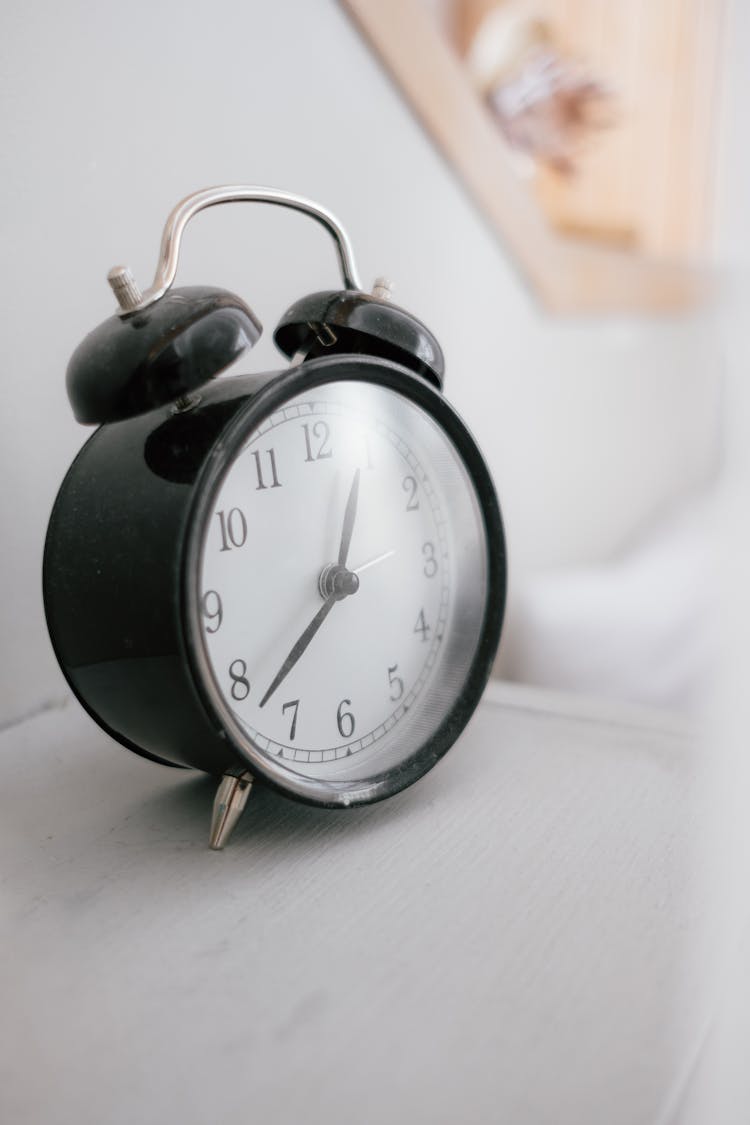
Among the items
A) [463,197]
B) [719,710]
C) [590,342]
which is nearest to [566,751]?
[719,710]

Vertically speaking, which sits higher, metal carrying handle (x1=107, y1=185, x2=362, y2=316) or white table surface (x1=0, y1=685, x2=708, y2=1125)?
metal carrying handle (x1=107, y1=185, x2=362, y2=316)

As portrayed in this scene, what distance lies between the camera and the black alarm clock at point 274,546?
60 cm

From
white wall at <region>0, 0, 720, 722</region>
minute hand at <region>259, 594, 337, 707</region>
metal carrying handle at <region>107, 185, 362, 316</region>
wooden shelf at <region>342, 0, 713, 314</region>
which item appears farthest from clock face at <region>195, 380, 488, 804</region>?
wooden shelf at <region>342, 0, 713, 314</region>

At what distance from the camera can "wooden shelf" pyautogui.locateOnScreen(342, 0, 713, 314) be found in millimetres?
1215

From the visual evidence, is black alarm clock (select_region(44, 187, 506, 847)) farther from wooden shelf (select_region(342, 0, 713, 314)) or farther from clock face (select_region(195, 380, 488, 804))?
wooden shelf (select_region(342, 0, 713, 314))

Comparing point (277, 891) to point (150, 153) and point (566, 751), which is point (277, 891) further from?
point (150, 153)

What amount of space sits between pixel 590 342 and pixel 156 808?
1438mm

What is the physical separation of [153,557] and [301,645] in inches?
5.4

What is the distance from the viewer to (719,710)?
1.86 feet

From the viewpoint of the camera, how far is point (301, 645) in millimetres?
693

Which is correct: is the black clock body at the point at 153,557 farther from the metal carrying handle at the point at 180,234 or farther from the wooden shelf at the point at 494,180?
the wooden shelf at the point at 494,180

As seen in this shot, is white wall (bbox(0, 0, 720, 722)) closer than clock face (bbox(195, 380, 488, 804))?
No

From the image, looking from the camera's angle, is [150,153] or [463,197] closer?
[150,153]

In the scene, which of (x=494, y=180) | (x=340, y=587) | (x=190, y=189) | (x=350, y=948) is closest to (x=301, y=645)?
(x=340, y=587)
